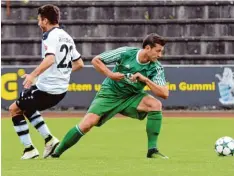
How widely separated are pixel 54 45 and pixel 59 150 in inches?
52.7

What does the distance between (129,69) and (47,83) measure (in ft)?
3.43

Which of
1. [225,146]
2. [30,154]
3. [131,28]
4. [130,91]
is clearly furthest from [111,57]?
[131,28]

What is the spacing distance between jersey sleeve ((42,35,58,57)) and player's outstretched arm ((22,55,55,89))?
103mm

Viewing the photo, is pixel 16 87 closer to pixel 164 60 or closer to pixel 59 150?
pixel 164 60

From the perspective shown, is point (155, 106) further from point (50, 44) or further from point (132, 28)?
point (132, 28)

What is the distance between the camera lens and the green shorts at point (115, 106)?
33.7ft

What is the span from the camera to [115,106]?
33.9ft

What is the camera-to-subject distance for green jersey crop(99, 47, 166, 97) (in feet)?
33.4

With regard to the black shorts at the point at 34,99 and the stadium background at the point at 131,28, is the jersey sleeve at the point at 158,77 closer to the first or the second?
the black shorts at the point at 34,99

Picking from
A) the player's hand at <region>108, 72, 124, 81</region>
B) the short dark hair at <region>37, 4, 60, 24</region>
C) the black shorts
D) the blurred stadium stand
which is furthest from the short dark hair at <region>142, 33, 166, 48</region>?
the blurred stadium stand

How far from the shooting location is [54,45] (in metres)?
10.1

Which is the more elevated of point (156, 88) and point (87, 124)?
point (156, 88)

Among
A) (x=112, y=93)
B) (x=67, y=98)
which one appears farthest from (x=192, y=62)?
(x=112, y=93)

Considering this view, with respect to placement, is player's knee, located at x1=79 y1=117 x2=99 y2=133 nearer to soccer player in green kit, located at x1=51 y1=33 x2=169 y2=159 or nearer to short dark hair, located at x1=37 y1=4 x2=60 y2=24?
soccer player in green kit, located at x1=51 y1=33 x2=169 y2=159
